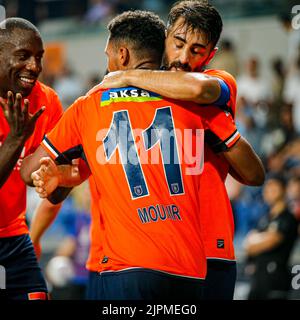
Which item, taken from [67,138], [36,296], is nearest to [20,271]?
[36,296]

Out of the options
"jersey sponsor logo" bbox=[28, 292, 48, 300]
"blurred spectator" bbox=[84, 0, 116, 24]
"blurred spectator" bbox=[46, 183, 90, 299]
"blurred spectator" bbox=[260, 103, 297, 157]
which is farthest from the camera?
"blurred spectator" bbox=[84, 0, 116, 24]

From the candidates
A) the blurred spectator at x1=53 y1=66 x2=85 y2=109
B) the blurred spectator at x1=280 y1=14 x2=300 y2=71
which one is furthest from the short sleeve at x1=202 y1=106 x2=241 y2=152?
the blurred spectator at x1=53 y1=66 x2=85 y2=109

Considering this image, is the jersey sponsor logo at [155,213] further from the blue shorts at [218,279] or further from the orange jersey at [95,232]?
the blue shorts at [218,279]

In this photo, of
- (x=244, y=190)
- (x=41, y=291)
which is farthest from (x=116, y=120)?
(x=244, y=190)

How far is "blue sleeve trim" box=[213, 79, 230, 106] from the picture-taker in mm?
3831

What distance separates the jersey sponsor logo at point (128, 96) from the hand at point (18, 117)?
448 millimetres

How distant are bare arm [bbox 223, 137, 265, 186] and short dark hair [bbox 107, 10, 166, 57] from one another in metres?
0.61

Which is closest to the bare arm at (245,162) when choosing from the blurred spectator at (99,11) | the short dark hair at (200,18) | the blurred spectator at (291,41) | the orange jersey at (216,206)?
the orange jersey at (216,206)

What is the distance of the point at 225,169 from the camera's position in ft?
13.5

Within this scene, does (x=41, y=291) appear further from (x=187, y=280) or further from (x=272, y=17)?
(x=272, y=17)

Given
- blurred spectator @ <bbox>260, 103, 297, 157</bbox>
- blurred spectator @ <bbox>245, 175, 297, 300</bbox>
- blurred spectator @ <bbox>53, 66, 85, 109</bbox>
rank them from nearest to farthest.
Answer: blurred spectator @ <bbox>245, 175, 297, 300</bbox>, blurred spectator @ <bbox>260, 103, 297, 157</bbox>, blurred spectator @ <bbox>53, 66, 85, 109</bbox>

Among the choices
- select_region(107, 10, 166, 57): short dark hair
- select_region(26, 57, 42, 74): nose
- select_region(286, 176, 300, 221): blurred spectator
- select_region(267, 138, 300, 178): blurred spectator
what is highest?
select_region(107, 10, 166, 57): short dark hair

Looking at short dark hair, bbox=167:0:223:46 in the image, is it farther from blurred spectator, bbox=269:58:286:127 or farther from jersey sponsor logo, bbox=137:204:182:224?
blurred spectator, bbox=269:58:286:127

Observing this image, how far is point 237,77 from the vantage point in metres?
11.3
